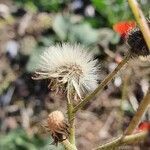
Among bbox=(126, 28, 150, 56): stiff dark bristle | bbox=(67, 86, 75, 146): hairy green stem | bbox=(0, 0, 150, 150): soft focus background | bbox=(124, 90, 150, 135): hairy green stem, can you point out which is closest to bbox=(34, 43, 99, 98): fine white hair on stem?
bbox=(67, 86, 75, 146): hairy green stem

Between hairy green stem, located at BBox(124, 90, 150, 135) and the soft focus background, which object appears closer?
hairy green stem, located at BBox(124, 90, 150, 135)

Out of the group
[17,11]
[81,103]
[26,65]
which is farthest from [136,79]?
[81,103]

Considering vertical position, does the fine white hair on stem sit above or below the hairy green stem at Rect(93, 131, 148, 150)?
above

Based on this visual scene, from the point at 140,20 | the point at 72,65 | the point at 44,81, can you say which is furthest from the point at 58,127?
the point at 44,81

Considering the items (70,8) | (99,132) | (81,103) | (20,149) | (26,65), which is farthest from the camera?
(70,8)

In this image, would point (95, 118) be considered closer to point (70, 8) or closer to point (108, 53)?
point (108, 53)

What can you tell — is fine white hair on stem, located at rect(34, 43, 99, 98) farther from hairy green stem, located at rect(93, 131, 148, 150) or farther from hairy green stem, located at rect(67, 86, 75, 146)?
hairy green stem, located at rect(93, 131, 148, 150)

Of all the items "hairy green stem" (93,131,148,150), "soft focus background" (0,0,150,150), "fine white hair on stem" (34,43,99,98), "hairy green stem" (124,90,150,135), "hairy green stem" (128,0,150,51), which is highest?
"soft focus background" (0,0,150,150)
